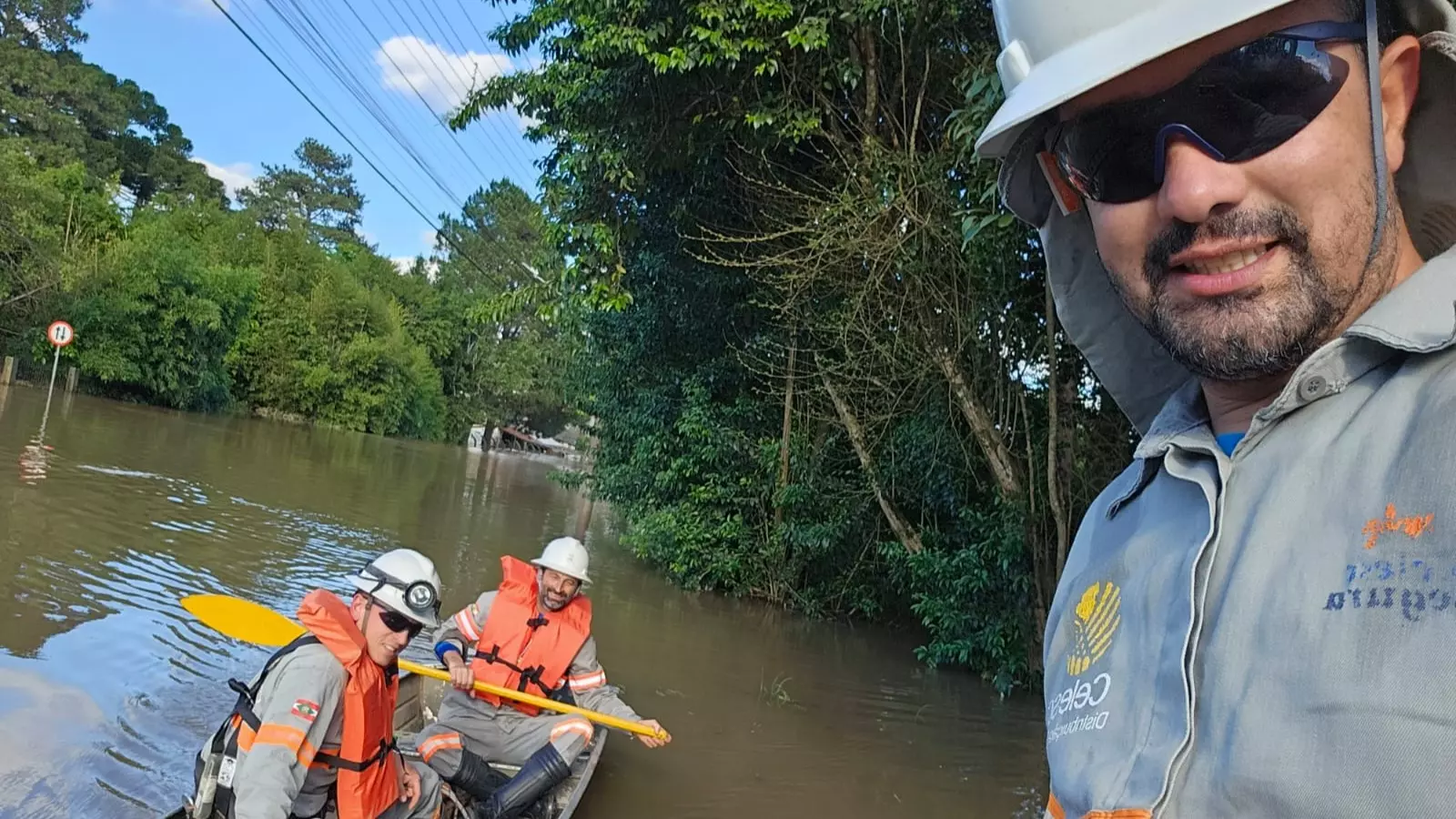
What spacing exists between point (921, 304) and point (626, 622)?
20.7 feet

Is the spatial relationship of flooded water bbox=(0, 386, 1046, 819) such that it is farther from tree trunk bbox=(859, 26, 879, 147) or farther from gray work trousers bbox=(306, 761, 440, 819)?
tree trunk bbox=(859, 26, 879, 147)

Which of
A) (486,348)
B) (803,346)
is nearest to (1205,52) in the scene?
(803,346)

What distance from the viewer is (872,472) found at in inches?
461

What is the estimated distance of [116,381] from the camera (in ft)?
112

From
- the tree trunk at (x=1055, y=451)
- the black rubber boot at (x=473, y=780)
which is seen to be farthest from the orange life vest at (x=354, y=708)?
the tree trunk at (x=1055, y=451)

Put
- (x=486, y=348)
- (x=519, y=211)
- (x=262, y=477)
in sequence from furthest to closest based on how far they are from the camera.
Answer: (x=519, y=211), (x=486, y=348), (x=262, y=477)

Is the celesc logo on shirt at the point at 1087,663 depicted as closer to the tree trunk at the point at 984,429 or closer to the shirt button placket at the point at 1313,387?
the shirt button placket at the point at 1313,387

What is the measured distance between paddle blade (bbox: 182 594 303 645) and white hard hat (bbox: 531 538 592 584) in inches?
71.9

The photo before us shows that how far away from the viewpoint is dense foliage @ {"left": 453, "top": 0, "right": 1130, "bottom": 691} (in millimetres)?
8969

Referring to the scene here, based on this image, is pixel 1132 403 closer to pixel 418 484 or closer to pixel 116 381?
pixel 418 484

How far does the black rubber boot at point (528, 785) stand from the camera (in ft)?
19.1

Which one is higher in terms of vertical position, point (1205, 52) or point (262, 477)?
point (1205, 52)

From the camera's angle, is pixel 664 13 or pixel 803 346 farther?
pixel 803 346

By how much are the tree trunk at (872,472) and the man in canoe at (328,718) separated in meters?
7.55
